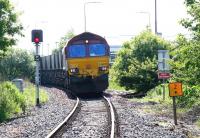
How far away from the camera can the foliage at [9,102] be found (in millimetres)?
18087

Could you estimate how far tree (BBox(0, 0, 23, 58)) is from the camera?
23.2m

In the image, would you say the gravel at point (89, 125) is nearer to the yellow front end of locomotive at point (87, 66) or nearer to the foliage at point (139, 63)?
the yellow front end of locomotive at point (87, 66)

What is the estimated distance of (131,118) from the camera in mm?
16547

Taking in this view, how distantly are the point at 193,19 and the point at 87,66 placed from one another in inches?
485

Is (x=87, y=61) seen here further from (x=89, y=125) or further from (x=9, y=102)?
(x=89, y=125)

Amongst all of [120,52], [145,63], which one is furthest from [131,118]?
[120,52]

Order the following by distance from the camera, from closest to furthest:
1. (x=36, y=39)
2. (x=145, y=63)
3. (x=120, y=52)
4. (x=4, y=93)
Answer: (x=4, y=93) → (x=36, y=39) → (x=145, y=63) → (x=120, y=52)

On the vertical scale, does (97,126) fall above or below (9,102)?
below

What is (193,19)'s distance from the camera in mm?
17703

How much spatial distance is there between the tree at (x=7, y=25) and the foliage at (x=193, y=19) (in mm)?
8569

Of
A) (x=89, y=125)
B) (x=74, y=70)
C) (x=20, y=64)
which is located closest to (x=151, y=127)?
(x=89, y=125)

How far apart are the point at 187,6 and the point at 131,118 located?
439cm

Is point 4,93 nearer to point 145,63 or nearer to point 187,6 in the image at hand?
point 187,6

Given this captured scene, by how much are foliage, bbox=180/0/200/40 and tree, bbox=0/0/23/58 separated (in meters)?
8.57
